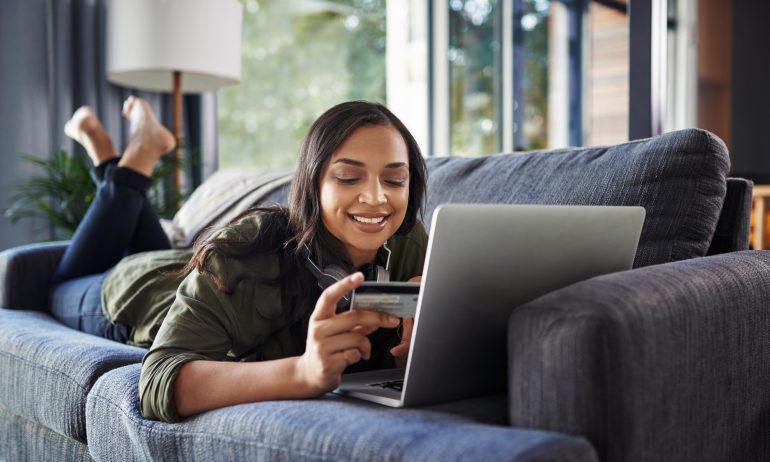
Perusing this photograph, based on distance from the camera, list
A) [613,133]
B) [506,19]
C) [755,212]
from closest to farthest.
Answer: [755,212], [506,19], [613,133]

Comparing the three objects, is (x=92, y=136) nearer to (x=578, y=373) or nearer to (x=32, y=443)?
(x=32, y=443)

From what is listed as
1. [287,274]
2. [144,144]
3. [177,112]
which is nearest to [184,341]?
[287,274]

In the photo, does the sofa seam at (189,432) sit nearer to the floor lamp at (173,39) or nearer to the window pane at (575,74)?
the floor lamp at (173,39)

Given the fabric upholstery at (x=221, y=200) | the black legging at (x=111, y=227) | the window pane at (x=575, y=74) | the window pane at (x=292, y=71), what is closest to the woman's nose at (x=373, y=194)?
the fabric upholstery at (x=221, y=200)

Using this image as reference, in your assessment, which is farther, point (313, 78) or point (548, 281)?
point (313, 78)

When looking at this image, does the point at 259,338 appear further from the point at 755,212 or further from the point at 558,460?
the point at 755,212

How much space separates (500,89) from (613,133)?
0.96 metres

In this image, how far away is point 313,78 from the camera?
4.79 m

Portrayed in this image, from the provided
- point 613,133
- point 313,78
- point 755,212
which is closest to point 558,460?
point 755,212

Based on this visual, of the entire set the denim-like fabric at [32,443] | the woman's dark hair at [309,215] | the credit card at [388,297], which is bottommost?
the denim-like fabric at [32,443]

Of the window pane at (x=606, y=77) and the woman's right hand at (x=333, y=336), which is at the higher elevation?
the window pane at (x=606, y=77)

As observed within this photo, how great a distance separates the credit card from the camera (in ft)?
3.02

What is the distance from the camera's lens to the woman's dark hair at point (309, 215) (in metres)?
1.15

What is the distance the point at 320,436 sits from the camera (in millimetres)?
864
